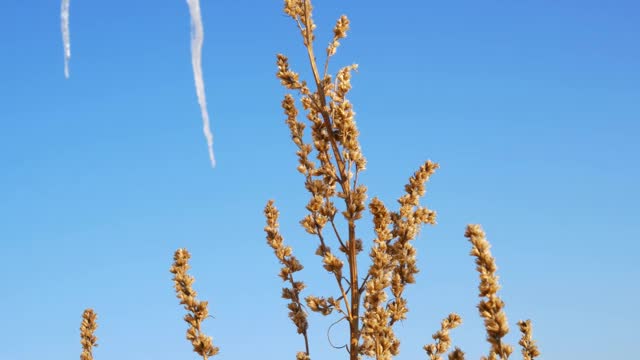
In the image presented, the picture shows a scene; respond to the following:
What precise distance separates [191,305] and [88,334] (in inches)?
90.4

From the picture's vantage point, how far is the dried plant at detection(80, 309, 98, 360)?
8.28m

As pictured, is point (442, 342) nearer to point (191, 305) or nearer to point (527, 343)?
point (527, 343)

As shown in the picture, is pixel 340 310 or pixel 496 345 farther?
pixel 340 310

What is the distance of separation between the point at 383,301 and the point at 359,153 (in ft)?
3.99

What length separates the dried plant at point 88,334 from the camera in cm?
828

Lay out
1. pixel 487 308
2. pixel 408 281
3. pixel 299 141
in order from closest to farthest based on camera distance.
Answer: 1. pixel 487 308
2. pixel 408 281
3. pixel 299 141

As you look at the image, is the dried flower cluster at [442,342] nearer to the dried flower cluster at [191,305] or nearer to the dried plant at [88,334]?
the dried flower cluster at [191,305]

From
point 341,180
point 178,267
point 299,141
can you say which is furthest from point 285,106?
point 178,267

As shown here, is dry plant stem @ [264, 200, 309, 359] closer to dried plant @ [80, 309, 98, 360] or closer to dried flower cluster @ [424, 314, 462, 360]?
dried flower cluster @ [424, 314, 462, 360]

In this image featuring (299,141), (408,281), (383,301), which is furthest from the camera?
(299,141)

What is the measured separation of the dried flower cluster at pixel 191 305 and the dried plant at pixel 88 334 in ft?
6.85

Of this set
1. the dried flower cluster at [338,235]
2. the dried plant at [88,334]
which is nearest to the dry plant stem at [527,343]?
the dried flower cluster at [338,235]

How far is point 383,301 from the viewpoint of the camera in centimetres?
575

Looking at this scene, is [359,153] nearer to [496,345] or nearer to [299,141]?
[299,141]
